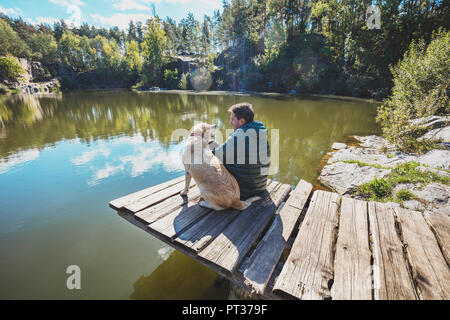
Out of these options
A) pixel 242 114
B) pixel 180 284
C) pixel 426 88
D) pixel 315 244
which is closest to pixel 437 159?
pixel 315 244

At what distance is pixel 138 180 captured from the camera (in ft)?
20.2

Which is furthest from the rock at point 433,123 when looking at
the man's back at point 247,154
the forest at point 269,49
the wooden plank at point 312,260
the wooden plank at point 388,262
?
the forest at point 269,49

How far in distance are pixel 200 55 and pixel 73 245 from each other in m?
67.3

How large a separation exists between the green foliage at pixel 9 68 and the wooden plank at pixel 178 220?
7469 cm

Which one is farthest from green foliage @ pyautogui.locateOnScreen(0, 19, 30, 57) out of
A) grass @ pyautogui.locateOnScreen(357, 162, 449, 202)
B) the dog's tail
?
grass @ pyautogui.locateOnScreen(357, 162, 449, 202)

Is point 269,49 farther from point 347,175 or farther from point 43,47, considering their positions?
point 43,47

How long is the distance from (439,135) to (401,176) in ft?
13.4

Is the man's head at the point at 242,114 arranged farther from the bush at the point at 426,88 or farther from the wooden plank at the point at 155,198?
the bush at the point at 426,88

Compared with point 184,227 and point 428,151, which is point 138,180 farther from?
point 428,151

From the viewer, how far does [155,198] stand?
3541 mm

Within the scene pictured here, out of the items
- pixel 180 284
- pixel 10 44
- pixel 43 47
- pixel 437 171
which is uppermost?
pixel 43 47

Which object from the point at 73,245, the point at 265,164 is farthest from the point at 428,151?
the point at 73,245

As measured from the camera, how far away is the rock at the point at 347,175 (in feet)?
17.3

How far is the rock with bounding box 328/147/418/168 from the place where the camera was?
6158 millimetres
